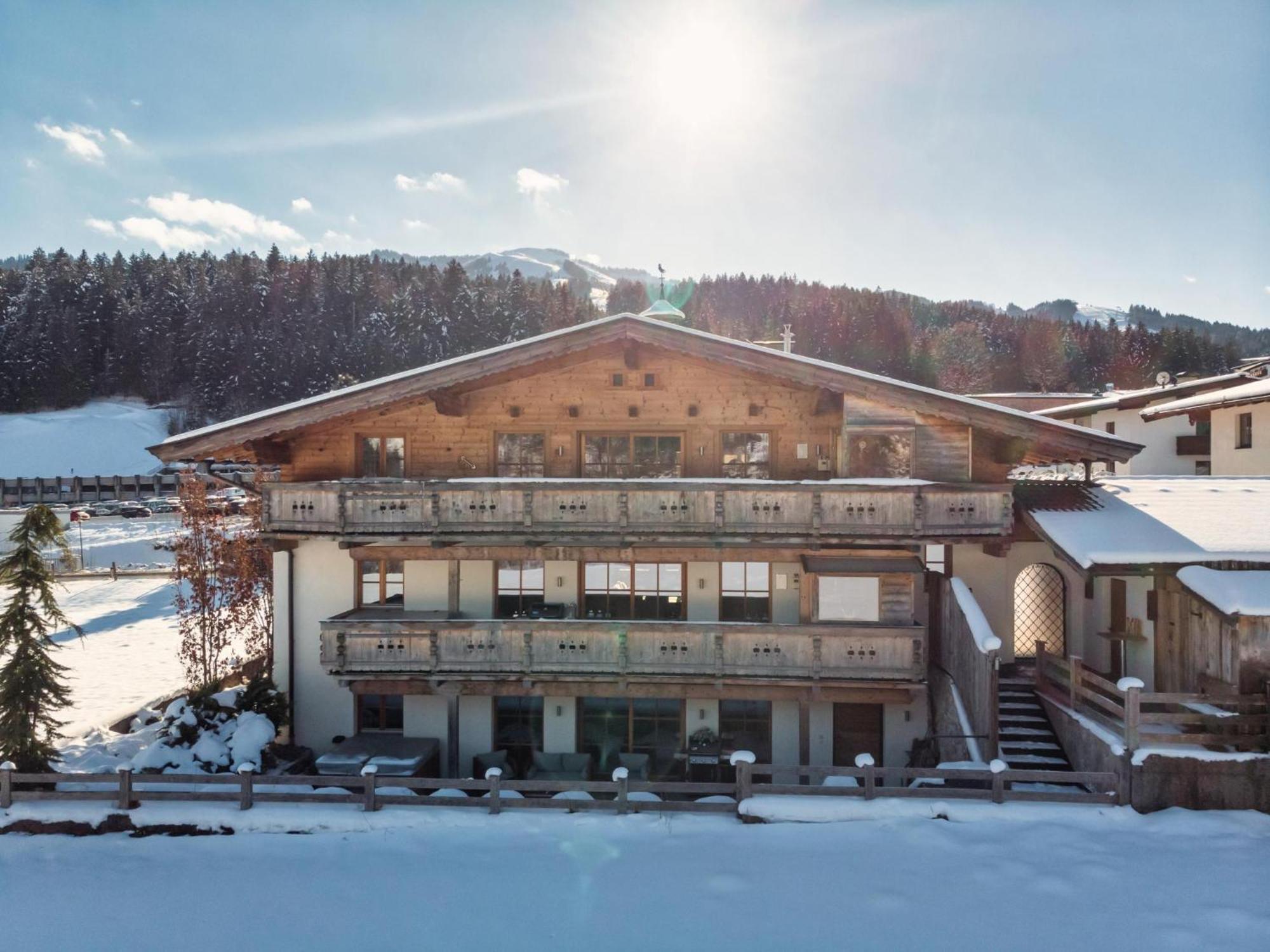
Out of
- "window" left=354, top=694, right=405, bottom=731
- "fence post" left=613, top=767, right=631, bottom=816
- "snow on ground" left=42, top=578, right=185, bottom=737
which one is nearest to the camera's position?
"fence post" left=613, top=767, right=631, bottom=816

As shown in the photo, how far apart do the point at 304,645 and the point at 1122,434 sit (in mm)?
35112

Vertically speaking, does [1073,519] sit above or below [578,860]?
above

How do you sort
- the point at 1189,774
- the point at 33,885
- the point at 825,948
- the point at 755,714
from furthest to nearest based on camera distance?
1. the point at 755,714
2. the point at 1189,774
3. the point at 33,885
4. the point at 825,948

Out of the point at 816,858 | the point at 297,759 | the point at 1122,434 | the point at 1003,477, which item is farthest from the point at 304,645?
the point at 1122,434

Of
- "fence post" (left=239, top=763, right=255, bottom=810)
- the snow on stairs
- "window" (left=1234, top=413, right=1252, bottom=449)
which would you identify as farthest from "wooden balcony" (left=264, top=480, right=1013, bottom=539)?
"window" (left=1234, top=413, right=1252, bottom=449)

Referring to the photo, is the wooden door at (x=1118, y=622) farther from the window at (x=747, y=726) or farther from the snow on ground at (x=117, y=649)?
the snow on ground at (x=117, y=649)

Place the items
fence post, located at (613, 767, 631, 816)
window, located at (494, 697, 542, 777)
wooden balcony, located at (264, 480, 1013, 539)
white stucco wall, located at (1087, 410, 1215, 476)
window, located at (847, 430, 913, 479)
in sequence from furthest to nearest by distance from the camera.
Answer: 1. white stucco wall, located at (1087, 410, 1215, 476)
2. window, located at (494, 697, 542, 777)
3. window, located at (847, 430, 913, 479)
4. wooden balcony, located at (264, 480, 1013, 539)
5. fence post, located at (613, 767, 631, 816)

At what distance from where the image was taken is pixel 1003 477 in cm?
1608

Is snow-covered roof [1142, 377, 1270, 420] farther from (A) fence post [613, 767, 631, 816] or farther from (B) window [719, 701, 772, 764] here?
(A) fence post [613, 767, 631, 816]

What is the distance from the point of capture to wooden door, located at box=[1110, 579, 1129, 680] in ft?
51.3

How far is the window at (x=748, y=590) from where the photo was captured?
16125 mm

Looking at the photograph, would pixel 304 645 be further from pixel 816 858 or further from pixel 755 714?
pixel 816 858

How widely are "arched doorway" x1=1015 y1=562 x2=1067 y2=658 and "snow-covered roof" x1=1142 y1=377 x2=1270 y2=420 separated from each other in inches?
524

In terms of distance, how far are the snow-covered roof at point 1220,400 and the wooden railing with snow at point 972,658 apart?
16.7m
